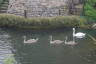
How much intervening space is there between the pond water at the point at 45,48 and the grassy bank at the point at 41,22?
139cm

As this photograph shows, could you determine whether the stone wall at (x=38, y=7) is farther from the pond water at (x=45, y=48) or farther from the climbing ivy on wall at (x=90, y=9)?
the pond water at (x=45, y=48)

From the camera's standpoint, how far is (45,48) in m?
48.7

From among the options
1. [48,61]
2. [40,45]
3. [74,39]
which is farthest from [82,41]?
[48,61]

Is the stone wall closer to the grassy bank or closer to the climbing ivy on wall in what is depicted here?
the grassy bank

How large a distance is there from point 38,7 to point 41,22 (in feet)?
17.2

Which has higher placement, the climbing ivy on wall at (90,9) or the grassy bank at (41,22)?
the climbing ivy on wall at (90,9)

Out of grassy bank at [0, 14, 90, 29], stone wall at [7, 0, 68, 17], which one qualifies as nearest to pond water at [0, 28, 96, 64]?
grassy bank at [0, 14, 90, 29]

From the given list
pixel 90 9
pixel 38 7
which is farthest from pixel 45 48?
pixel 38 7

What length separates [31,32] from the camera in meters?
56.5

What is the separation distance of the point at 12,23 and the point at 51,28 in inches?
216

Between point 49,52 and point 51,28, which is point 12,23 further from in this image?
point 49,52

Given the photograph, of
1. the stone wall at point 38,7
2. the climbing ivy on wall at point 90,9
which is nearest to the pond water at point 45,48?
the climbing ivy on wall at point 90,9

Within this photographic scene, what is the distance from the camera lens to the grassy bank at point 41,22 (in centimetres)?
5800

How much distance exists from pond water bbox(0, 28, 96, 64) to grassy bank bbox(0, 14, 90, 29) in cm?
139
